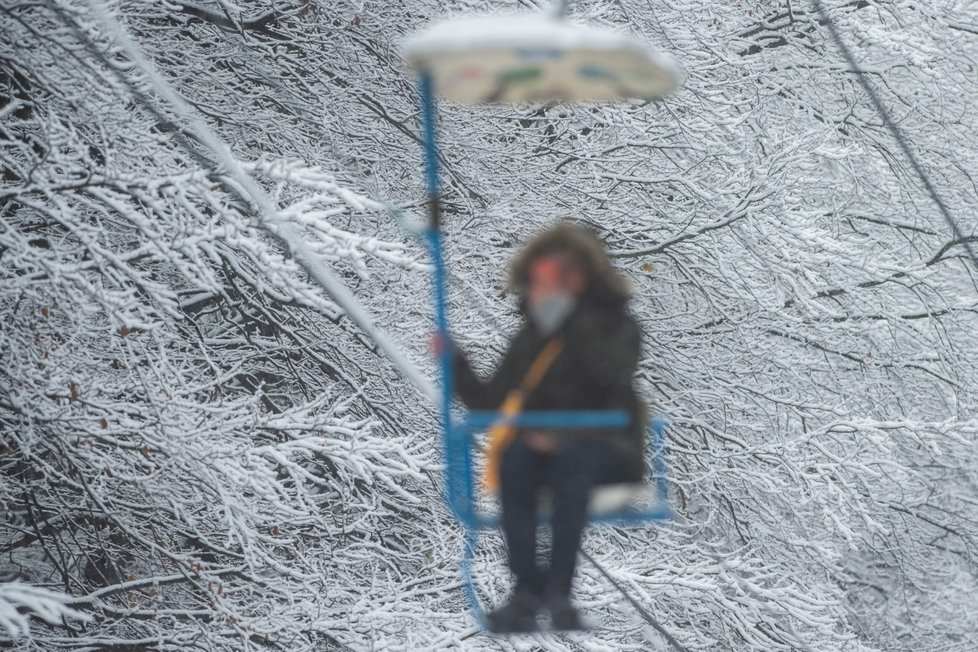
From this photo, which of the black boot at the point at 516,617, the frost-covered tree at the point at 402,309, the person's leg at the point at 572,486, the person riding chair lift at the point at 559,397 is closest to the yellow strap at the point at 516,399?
the person riding chair lift at the point at 559,397

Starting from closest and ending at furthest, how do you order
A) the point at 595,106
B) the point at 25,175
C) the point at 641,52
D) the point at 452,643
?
the point at 641,52
the point at 25,175
the point at 452,643
the point at 595,106

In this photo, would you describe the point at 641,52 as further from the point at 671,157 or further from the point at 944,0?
the point at 944,0

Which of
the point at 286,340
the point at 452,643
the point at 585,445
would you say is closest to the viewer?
the point at 585,445

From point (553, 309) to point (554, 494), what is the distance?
0.53 metres

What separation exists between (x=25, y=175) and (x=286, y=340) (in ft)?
6.26

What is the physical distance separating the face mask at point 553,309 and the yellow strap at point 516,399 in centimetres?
4

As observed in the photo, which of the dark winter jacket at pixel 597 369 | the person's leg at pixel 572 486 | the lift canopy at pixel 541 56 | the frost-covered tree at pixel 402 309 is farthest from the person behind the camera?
the frost-covered tree at pixel 402 309

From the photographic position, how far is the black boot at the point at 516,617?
323 cm

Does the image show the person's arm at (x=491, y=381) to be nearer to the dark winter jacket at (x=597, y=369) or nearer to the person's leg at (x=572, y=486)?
the dark winter jacket at (x=597, y=369)

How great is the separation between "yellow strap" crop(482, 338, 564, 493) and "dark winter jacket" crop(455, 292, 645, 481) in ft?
0.05

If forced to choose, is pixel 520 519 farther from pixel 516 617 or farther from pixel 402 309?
pixel 402 309

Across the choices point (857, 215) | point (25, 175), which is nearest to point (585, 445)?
point (25, 175)

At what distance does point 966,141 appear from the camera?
8.27 meters

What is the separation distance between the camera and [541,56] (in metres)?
2.81
